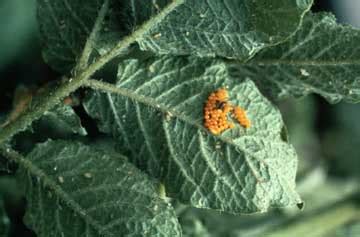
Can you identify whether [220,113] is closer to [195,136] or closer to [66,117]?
[195,136]

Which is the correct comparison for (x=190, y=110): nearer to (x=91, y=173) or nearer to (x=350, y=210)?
(x=91, y=173)

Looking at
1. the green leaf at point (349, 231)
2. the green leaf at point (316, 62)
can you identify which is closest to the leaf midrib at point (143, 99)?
the green leaf at point (316, 62)

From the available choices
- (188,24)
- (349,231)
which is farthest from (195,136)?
(349,231)

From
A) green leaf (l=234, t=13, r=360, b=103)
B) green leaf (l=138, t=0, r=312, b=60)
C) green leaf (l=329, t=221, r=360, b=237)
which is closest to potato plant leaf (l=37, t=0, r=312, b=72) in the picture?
green leaf (l=138, t=0, r=312, b=60)

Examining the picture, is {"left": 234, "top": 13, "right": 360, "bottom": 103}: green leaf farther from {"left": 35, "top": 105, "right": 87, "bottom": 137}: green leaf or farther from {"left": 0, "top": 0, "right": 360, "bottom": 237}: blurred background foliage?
{"left": 0, "top": 0, "right": 360, "bottom": 237}: blurred background foliage

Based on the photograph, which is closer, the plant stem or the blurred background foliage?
the plant stem
